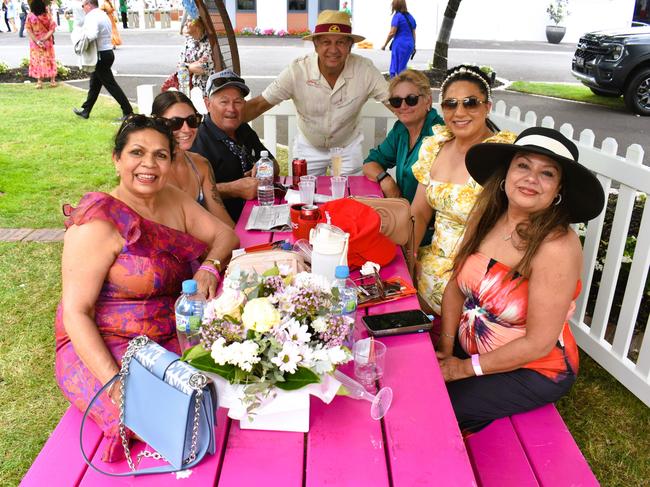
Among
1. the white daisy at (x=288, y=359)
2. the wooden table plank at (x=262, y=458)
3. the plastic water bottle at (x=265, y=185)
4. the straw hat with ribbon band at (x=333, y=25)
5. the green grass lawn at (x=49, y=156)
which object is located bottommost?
the green grass lawn at (x=49, y=156)

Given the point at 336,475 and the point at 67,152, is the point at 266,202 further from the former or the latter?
the point at 67,152

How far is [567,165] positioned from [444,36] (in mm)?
11982

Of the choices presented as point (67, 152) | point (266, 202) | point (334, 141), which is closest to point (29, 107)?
point (67, 152)

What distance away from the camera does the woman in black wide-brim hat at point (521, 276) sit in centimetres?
220

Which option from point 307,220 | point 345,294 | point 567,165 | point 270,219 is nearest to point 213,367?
point 345,294

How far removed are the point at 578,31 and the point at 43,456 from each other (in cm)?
2827

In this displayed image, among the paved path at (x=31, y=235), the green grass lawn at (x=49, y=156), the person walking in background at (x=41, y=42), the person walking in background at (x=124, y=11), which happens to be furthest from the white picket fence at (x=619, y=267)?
the person walking in background at (x=124, y=11)

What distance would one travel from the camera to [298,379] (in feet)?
Answer: 5.21

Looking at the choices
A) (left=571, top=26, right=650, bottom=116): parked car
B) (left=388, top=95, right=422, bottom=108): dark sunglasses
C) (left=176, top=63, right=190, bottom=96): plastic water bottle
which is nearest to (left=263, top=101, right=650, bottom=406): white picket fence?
(left=388, top=95, right=422, bottom=108): dark sunglasses

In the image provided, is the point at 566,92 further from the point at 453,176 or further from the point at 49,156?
the point at 453,176

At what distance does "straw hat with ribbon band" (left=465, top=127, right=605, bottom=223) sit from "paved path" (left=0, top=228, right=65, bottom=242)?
169 inches

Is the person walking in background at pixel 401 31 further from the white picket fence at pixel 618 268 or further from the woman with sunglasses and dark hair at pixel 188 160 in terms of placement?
the woman with sunglasses and dark hair at pixel 188 160

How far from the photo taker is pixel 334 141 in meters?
4.92

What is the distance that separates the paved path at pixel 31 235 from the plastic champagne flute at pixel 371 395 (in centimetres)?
431
